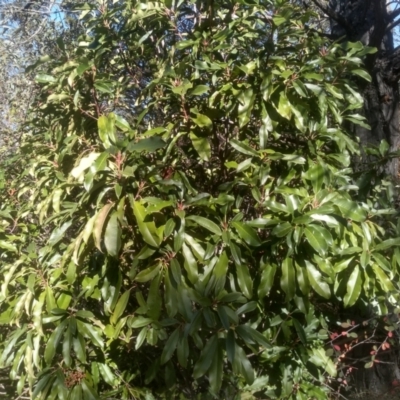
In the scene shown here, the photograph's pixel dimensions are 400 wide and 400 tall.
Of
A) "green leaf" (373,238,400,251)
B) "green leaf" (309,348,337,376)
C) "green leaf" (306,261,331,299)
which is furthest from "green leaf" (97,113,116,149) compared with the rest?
"green leaf" (309,348,337,376)

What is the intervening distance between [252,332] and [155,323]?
1.59 ft

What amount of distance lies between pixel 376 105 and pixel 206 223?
2.57m

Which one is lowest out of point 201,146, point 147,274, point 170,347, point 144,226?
point 170,347

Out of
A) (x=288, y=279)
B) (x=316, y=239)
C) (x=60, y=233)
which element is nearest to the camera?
(x=316, y=239)

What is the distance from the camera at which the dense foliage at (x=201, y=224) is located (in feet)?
9.00

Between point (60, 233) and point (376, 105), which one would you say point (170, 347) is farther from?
point (376, 105)

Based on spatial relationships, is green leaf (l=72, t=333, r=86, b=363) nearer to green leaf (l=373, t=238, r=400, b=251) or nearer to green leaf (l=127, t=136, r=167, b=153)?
green leaf (l=127, t=136, r=167, b=153)

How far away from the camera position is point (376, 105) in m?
4.77

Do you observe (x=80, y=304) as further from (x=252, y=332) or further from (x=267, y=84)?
(x=267, y=84)

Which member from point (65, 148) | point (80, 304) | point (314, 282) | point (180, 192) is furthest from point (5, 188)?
point (314, 282)

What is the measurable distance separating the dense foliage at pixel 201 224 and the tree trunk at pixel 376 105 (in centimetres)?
122

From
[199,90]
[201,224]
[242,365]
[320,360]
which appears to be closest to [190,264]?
[201,224]

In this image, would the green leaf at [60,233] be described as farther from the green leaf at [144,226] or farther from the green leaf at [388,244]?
the green leaf at [388,244]

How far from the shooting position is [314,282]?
9.04 feet
